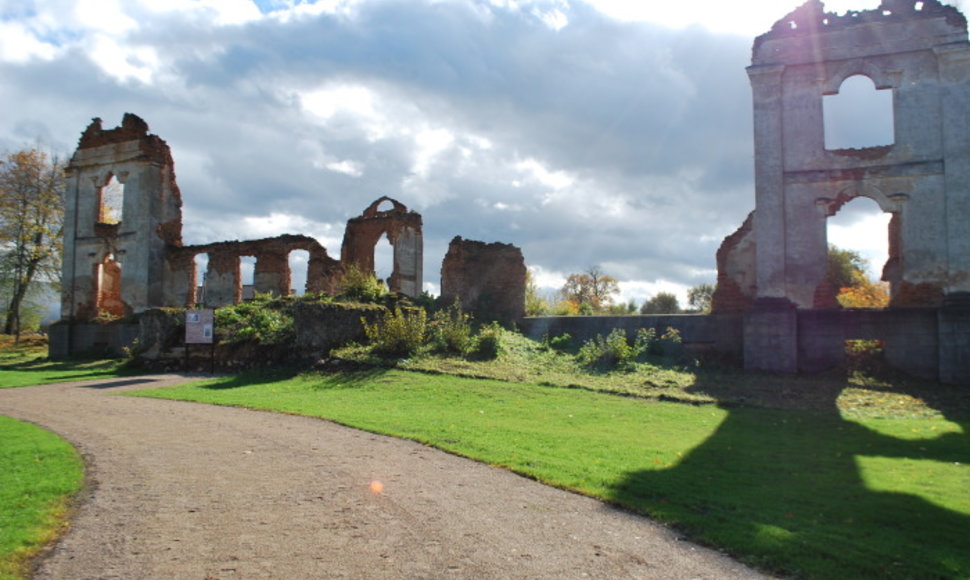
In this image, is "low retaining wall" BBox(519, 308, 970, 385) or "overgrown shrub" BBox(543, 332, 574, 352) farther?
"overgrown shrub" BBox(543, 332, 574, 352)

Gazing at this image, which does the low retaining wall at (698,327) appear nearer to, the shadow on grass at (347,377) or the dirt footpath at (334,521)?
the shadow on grass at (347,377)

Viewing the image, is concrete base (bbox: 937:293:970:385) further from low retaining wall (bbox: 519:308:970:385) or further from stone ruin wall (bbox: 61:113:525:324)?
stone ruin wall (bbox: 61:113:525:324)

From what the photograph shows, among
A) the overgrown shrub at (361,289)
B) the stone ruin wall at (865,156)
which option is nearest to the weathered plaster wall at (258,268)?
the overgrown shrub at (361,289)

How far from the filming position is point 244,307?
2084cm

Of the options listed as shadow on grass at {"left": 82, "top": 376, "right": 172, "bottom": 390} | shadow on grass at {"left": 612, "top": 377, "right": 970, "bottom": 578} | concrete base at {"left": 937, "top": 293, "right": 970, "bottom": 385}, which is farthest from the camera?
concrete base at {"left": 937, "top": 293, "right": 970, "bottom": 385}

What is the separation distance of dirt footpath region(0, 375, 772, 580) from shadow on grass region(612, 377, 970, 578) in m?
0.45

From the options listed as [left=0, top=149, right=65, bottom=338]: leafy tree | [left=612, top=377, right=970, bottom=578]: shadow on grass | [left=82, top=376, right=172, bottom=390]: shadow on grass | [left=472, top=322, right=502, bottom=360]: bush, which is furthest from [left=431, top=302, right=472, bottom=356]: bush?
[left=0, top=149, right=65, bottom=338]: leafy tree

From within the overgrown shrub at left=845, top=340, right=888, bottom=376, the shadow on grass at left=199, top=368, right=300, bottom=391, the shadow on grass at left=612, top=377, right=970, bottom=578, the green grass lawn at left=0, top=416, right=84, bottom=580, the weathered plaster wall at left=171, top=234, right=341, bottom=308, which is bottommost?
the shadow on grass at left=612, top=377, right=970, bottom=578

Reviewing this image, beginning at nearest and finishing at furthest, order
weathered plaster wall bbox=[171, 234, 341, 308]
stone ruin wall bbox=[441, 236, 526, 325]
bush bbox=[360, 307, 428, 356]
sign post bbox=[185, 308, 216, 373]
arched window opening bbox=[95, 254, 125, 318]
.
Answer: bush bbox=[360, 307, 428, 356], sign post bbox=[185, 308, 216, 373], stone ruin wall bbox=[441, 236, 526, 325], weathered plaster wall bbox=[171, 234, 341, 308], arched window opening bbox=[95, 254, 125, 318]

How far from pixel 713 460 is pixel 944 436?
16.3 feet

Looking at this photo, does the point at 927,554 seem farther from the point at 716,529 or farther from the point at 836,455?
the point at 836,455

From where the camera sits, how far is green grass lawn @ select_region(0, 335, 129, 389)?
1795 centimetres

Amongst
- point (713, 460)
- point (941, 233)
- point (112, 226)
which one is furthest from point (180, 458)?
point (112, 226)

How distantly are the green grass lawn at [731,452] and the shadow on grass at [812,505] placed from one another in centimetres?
2
